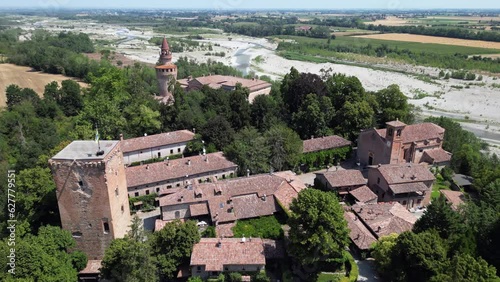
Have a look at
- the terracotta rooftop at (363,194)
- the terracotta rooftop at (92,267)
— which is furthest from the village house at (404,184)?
the terracotta rooftop at (92,267)

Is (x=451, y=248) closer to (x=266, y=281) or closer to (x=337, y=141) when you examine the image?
(x=266, y=281)

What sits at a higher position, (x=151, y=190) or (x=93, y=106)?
(x=93, y=106)

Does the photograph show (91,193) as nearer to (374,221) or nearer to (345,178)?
(374,221)

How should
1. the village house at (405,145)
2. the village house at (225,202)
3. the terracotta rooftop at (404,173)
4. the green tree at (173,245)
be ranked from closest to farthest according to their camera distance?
the green tree at (173,245), the village house at (225,202), the terracotta rooftop at (404,173), the village house at (405,145)

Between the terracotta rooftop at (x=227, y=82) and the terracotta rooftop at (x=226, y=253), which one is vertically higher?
the terracotta rooftop at (x=227, y=82)

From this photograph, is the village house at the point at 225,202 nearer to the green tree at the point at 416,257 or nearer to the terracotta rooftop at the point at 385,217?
the terracotta rooftop at the point at 385,217

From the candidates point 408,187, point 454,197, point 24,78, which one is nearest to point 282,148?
point 408,187

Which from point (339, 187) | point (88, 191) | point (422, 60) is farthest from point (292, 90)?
point (422, 60)
